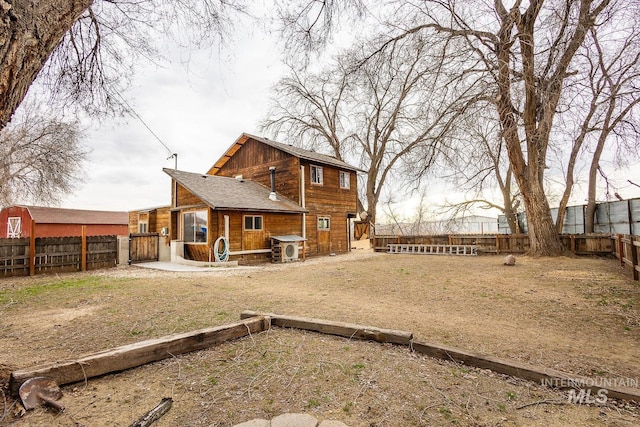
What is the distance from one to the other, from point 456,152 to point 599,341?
289 inches

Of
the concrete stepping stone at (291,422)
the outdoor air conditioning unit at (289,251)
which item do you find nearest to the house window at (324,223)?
the outdoor air conditioning unit at (289,251)

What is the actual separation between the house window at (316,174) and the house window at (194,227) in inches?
264

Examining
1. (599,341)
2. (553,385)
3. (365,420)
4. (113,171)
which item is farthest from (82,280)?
(113,171)

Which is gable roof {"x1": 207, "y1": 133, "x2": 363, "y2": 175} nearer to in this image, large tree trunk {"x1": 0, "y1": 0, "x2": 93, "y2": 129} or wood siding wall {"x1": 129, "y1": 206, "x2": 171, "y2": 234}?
wood siding wall {"x1": 129, "y1": 206, "x2": 171, "y2": 234}

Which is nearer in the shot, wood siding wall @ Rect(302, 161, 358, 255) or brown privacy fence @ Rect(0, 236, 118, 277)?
brown privacy fence @ Rect(0, 236, 118, 277)

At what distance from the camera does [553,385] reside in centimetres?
250

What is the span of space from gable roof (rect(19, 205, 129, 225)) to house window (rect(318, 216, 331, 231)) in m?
21.7

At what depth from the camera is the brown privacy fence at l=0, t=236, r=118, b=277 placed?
9.88 metres

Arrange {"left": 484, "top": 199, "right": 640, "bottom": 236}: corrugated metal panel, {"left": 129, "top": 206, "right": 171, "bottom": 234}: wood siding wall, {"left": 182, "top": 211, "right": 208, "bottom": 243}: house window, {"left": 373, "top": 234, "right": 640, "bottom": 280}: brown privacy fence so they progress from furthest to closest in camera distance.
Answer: {"left": 129, "top": 206, "right": 171, "bottom": 234}: wood siding wall
{"left": 182, "top": 211, "right": 208, "bottom": 243}: house window
{"left": 484, "top": 199, "right": 640, "bottom": 236}: corrugated metal panel
{"left": 373, "top": 234, "right": 640, "bottom": 280}: brown privacy fence

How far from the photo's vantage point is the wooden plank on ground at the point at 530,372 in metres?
2.35

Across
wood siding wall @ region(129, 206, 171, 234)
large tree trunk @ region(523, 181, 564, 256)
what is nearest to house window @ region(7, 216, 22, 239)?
wood siding wall @ region(129, 206, 171, 234)

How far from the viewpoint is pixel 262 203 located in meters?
14.6

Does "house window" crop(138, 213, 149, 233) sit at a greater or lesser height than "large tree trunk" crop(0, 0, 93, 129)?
lesser

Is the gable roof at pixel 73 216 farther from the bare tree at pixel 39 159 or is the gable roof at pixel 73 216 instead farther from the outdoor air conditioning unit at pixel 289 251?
the outdoor air conditioning unit at pixel 289 251
